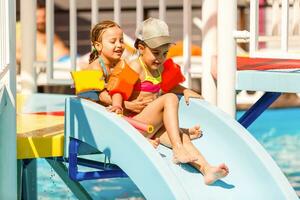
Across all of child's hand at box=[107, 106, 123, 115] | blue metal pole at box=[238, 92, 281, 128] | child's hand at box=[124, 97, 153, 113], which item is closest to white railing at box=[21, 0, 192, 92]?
blue metal pole at box=[238, 92, 281, 128]

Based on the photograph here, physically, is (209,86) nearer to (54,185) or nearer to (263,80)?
(263,80)

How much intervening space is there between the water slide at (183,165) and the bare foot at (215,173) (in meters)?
0.04

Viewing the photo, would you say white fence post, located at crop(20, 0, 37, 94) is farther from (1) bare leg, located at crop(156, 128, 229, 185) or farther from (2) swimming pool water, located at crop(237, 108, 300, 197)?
(2) swimming pool water, located at crop(237, 108, 300, 197)

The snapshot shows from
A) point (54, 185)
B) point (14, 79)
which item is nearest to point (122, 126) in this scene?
point (14, 79)

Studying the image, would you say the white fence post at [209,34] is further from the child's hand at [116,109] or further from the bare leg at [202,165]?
the child's hand at [116,109]

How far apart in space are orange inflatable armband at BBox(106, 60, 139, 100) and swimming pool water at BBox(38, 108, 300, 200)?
2257 millimetres

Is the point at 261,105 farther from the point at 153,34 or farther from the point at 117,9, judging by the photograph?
the point at 117,9

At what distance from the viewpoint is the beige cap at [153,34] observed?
4039mm

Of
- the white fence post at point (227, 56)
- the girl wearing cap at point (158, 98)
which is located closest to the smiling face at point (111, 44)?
the girl wearing cap at point (158, 98)

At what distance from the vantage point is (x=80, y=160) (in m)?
4.43

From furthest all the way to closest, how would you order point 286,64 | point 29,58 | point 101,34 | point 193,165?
point 29,58 → point 286,64 → point 101,34 → point 193,165

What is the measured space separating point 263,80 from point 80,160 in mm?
1078

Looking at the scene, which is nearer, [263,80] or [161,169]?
[161,169]

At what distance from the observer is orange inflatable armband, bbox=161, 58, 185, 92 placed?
4336 millimetres
